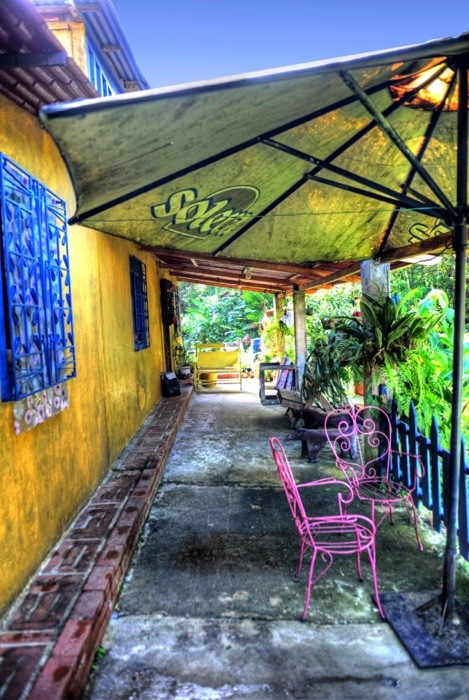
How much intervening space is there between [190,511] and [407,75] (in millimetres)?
3782

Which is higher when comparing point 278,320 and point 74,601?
point 278,320

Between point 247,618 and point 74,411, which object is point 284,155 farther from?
point 247,618

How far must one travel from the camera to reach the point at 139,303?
7.76 m

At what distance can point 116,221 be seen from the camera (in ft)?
9.92

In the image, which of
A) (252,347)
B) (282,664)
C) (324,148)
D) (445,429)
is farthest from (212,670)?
(252,347)

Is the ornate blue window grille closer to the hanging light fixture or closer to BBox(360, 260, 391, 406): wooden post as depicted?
the hanging light fixture

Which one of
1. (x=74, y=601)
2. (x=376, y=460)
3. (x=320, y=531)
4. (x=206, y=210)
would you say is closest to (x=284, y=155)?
(x=206, y=210)

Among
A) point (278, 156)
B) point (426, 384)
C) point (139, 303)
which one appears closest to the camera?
point (278, 156)

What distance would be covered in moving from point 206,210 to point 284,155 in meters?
0.66

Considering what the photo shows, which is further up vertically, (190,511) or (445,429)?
(445,429)

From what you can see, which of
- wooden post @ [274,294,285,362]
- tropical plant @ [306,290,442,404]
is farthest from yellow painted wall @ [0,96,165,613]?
wooden post @ [274,294,285,362]

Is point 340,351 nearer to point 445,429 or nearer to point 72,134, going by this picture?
point 445,429

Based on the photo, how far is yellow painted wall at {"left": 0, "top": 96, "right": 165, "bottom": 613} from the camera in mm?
2641

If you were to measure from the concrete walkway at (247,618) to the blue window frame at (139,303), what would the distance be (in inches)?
136
